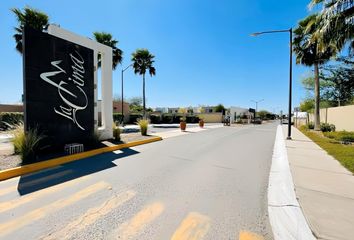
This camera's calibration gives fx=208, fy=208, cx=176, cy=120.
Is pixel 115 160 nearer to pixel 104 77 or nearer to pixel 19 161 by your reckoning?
pixel 19 161

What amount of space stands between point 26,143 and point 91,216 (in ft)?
16.0

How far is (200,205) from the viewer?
396 cm

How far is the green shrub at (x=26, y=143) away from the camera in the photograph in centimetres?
671

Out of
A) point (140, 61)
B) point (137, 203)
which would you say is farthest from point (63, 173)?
point (140, 61)

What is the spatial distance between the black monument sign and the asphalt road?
8.28 ft

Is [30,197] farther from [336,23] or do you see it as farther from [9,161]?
[336,23]

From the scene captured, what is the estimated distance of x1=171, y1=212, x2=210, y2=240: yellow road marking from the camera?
2957 mm

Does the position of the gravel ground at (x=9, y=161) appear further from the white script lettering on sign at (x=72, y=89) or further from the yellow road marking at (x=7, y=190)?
the white script lettering on sign at (x=72, y=89)

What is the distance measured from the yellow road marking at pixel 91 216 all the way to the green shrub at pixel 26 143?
14.2 feet

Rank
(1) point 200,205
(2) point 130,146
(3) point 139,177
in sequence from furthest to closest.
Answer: (2) point 130,146, (3) point 139,177, (1) point 200,205

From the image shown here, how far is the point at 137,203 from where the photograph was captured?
4.01m

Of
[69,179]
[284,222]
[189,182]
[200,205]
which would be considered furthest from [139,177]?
[284,222]

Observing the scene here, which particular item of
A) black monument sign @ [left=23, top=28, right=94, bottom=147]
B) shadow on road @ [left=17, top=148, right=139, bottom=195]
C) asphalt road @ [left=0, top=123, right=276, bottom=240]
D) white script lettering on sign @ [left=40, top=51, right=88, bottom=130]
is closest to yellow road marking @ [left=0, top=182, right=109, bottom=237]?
asphalt road @ [left=0, top=123, right=276, bottom=240]

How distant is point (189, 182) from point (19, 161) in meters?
A: 5.55
